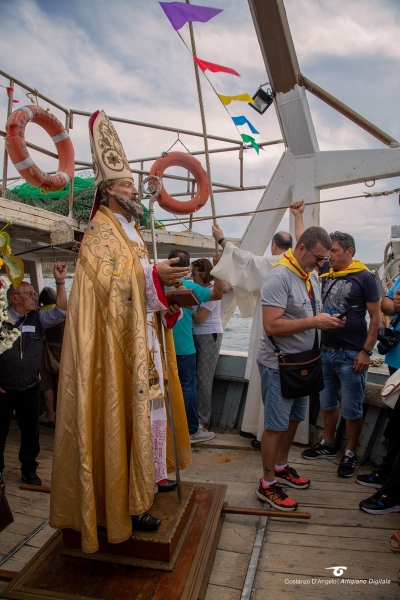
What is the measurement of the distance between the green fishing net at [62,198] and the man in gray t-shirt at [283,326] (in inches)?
98.7

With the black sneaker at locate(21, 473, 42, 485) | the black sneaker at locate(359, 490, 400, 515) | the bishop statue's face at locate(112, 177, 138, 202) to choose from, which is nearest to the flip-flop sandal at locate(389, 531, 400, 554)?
the black sneaker at locate(359, 490, 400, 515)

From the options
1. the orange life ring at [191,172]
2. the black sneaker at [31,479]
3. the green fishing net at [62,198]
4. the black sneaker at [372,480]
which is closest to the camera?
the black sneaker at [372,480]

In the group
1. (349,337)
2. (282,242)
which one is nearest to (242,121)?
(282,242)

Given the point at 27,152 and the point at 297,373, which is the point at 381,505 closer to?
the point at 297,373

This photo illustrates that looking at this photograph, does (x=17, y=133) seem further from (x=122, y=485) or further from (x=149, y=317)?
(x=122, y=485)

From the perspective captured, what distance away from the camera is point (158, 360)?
7.25 feet

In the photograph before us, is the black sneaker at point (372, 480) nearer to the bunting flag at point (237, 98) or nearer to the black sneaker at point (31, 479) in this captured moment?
the black sneaker at point (31, 479)

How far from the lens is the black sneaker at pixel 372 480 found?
3.00m

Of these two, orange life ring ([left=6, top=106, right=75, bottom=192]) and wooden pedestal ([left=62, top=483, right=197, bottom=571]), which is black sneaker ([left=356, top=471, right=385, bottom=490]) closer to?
wooden pedestal ([left=62, top=483, right=197, bottom=571])

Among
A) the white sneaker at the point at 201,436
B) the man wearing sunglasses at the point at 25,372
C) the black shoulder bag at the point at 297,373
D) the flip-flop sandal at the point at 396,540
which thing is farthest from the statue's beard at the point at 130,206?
the white sneaker at the point at 201,436

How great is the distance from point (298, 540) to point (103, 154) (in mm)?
2358

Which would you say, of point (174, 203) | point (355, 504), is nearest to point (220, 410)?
point (355, 504)

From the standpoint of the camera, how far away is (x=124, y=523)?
1.84m

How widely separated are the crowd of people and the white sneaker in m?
0.01
